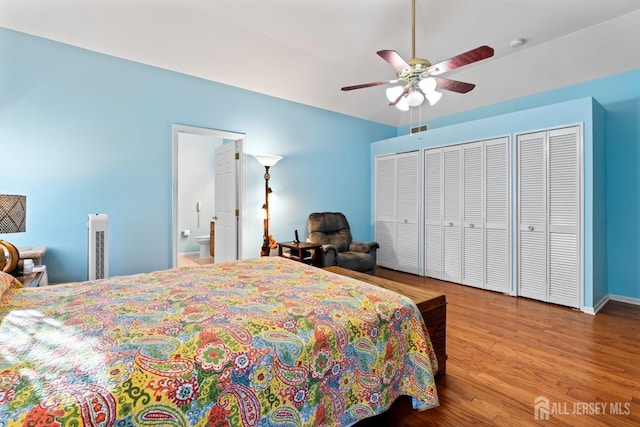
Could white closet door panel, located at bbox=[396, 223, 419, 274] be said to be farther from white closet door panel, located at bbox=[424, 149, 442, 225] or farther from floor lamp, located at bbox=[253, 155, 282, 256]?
floor lamp, located at bbox=[253, 155, 282, 256]

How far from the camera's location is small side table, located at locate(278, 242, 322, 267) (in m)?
4.24

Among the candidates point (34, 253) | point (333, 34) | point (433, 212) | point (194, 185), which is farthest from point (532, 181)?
point (194, 185)

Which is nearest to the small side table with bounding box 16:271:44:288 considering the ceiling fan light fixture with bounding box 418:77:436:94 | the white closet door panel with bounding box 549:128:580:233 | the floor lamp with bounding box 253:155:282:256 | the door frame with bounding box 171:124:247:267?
the door frame with bounding box 171:124:247:267

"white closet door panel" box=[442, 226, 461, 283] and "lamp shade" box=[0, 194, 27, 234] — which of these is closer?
"lamp shade" box=[0, 194, 27, 234]

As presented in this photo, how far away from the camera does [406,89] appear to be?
2590 millimetres

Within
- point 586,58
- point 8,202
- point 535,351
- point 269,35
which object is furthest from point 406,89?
point 8,202

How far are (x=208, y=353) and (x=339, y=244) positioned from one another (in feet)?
12.4

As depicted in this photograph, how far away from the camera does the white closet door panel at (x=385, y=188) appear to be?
539 centimetres

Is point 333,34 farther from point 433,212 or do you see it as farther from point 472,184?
point 433,212

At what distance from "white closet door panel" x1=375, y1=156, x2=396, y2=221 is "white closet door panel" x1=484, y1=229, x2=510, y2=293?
1.61 meters

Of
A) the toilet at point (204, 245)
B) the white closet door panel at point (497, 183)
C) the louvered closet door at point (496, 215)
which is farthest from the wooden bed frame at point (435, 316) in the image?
the toilet at point (204, 245)

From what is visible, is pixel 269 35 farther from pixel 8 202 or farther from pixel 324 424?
pixel 324 424

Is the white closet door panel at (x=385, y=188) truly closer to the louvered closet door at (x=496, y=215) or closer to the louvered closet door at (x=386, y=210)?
the louvered closet door at (x=386, y=210)

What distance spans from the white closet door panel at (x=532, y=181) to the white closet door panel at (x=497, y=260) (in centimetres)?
30
